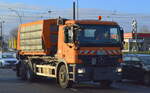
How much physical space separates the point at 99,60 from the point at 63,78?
1779 mm

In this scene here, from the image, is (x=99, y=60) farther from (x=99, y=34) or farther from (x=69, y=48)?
(x=69, y=48)

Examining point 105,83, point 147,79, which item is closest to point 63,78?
point 105,83

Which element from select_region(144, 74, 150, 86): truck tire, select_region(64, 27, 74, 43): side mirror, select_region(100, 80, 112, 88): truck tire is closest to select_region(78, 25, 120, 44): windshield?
select_region(64, 27, 74, 43): side mirror

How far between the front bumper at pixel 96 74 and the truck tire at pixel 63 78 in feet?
2.07

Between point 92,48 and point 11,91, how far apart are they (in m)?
3.77

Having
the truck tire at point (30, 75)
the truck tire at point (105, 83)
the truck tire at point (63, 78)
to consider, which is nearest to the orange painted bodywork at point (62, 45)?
the truck tire at point (63, 78)

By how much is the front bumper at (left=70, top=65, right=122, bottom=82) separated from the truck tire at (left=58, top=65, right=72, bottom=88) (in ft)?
2.07

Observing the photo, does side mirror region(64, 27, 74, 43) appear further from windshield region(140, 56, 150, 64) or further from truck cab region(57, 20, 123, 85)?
windshield region(140, 56, 150, 64)

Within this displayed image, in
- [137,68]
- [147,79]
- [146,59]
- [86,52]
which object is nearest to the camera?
[86,52]

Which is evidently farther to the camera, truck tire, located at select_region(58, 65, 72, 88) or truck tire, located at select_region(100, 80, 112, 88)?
truck tire, located at select_region(100, 80, 112, 88)

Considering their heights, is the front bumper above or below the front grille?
below

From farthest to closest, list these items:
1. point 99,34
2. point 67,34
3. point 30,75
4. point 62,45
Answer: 1. point 30,75
2. point 62,45
3. point 99,34
4. point 67,34

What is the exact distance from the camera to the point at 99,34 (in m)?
16.6

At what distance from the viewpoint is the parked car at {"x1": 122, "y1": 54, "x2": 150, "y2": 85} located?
18.6 m
